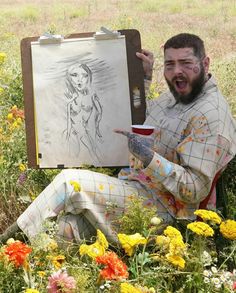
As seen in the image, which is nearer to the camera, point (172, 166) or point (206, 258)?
point (206, 258)

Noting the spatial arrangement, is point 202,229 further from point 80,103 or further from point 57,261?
point 80,103

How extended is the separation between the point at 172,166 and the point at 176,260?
1.90ft

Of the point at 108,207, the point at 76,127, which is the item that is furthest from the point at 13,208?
the point at 108,207

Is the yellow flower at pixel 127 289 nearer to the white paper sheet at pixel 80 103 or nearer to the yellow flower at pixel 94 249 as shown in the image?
the yellow flower at pixel 94 249

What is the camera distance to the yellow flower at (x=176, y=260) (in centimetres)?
230

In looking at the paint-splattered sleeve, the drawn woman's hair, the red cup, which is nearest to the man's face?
the paint-splattered sleeve

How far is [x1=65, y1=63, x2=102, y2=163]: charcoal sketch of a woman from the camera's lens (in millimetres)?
3438

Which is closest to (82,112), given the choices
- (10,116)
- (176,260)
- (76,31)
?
(10,116)

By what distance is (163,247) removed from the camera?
2.38m

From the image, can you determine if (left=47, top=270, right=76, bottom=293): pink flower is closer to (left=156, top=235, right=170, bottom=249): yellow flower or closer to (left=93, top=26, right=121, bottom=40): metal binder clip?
(left=156, top=235, right=170, bottom=249): yellow flower

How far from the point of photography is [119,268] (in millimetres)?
2174

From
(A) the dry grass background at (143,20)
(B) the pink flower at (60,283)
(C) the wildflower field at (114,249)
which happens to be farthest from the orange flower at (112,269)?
(A) the dry grass background at (143,20)

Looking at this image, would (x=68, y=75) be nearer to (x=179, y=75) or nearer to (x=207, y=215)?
(x=179, y=75)

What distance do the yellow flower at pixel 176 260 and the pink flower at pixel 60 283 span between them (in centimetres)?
38
